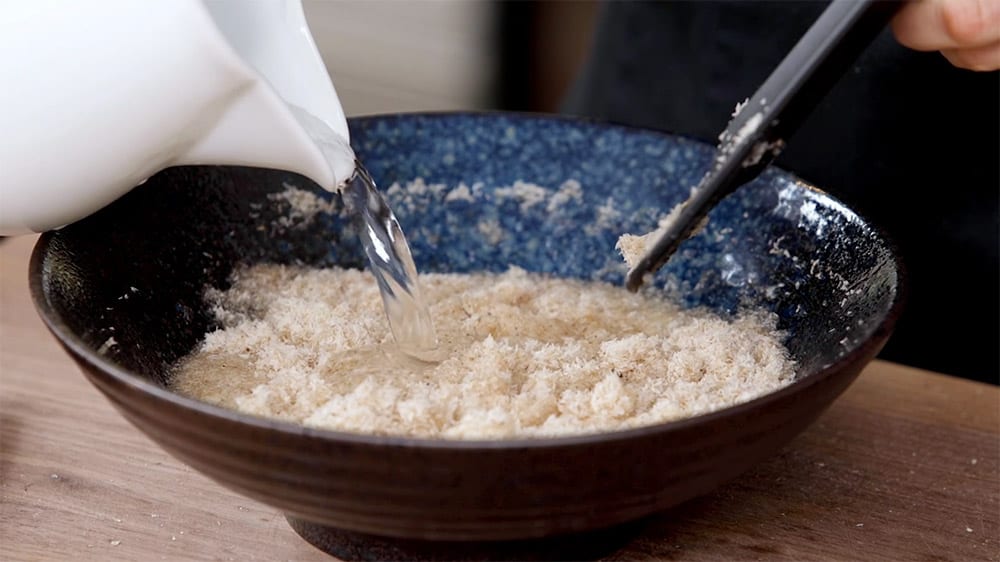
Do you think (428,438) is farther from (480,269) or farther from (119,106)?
(480,269)

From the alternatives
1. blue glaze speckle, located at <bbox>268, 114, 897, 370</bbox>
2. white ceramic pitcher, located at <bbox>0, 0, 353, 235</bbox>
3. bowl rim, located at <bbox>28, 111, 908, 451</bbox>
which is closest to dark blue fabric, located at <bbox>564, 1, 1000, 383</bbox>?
blue glaze speckle, located at <bbox>268, 114, 897, 370</bbox>

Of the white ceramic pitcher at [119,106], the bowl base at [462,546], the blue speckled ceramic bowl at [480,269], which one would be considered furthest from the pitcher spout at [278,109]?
the bowl base at [462,546]

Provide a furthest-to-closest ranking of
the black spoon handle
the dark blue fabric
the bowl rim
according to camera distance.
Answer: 1. the dark blue fabric
2. the black spoon handle
3. the bowl rim

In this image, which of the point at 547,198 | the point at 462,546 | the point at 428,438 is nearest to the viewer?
the point at 428,438

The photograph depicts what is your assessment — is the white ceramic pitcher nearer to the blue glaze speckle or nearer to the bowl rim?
the bowl rim

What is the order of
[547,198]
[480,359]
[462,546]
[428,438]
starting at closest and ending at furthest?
[428,438] < [462,546] < [480,359] < [547,198]

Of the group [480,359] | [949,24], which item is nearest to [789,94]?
[949,24]

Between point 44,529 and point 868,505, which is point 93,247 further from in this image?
point 868,505

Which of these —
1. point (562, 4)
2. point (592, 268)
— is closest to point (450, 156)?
point (592, 268)
